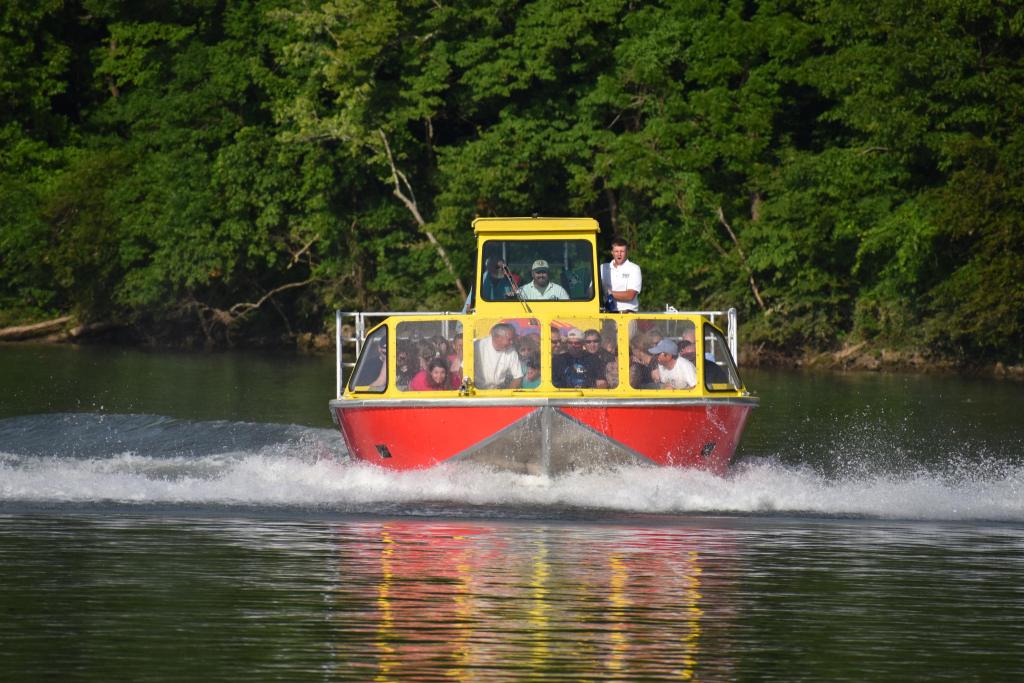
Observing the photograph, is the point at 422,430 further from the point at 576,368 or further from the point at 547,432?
the point at 576,368

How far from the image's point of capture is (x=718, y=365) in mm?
18609

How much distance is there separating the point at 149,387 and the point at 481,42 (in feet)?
54.0

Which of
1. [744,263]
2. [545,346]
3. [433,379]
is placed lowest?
[433,379]

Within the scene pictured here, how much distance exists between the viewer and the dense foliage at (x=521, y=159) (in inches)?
1563

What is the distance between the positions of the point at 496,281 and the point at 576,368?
1.64 metres

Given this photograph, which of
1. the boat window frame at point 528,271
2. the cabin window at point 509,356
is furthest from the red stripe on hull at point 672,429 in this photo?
the boat window frame at point 528,271

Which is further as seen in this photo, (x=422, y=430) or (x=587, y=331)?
(x=587, y=331)

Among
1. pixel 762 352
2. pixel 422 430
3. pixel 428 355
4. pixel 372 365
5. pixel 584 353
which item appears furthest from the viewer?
pixel 762 352

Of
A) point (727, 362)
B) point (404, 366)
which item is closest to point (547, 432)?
point (404, 366)

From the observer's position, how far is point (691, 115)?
1790 inches

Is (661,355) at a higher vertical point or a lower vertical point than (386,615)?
higher

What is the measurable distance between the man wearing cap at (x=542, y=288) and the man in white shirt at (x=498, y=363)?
0.88 meters

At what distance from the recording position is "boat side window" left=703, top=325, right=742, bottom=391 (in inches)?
727

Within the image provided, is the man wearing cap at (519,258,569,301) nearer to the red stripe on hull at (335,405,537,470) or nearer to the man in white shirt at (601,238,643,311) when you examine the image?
the man in white shirt at (601,238,643,311)
